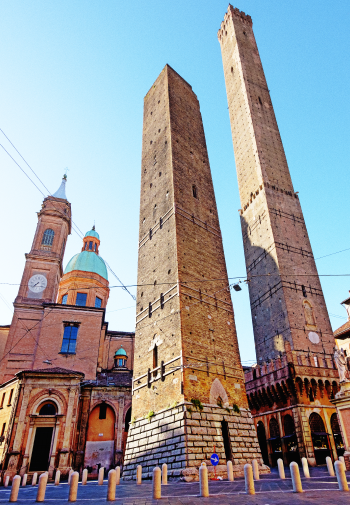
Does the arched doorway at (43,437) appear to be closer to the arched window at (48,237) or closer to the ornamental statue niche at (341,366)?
the ornamental statue niche at (341,366)

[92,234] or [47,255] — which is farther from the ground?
[92,234]

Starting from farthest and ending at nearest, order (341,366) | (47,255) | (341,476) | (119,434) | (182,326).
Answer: (47,255)
(119,434)
(182,326)
(341,366)
(341,476)

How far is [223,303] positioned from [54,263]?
17925 millimetres

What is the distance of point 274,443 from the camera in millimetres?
22422

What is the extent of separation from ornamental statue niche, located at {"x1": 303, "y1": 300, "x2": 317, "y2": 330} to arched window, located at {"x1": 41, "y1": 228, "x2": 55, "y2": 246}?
22505mm

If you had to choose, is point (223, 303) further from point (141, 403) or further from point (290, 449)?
point (290, 449)

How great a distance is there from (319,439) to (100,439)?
13149 millimetres

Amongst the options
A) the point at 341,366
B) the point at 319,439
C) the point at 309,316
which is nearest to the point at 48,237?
the point at 309,316

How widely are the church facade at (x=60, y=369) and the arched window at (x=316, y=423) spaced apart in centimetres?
1159

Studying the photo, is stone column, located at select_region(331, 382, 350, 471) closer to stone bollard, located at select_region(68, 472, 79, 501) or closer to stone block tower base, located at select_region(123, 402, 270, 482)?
stone block tower base, located at select_region(123, 402, 270, 482)

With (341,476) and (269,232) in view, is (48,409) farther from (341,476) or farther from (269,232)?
(269,232)

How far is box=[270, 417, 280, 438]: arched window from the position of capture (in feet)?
73.0

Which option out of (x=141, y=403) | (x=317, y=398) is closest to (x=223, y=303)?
(x=141, y=403)

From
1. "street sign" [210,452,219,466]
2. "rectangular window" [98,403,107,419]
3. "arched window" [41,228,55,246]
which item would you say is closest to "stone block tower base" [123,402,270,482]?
→ "street sign" [210,452,219,466]
